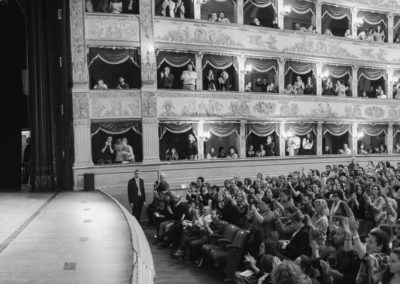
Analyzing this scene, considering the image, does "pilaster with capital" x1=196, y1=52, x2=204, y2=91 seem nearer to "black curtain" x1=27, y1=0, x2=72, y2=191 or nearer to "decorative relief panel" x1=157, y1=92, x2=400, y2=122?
"decorative relief panel" x1=157, y1=92, x2=400, y2=122

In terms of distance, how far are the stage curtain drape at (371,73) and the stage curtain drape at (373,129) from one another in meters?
2.36

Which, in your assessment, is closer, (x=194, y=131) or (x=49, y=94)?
(x=49, y=94)

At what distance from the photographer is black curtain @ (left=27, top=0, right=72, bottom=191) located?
1608 cm

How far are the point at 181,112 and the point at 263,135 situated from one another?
13.7ft

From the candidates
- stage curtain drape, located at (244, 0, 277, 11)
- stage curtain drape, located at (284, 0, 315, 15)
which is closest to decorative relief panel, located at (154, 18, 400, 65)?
stage curtain drape, located at (284, 0, 315, 15)

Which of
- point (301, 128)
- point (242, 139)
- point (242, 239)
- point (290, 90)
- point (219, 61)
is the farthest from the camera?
point (301, 128)

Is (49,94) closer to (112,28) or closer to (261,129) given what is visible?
(112,28)

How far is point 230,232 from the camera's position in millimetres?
8945

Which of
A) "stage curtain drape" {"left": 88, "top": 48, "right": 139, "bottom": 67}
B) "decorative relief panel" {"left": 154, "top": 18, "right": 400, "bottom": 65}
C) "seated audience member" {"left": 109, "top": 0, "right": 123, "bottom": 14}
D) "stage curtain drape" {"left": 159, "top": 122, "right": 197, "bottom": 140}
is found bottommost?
"stage curtain drape" {"left": 159, "top": 122, "right": 197, "bottom": 140}

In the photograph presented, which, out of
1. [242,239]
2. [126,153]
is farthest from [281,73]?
[242,239]

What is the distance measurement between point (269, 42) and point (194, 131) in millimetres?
5055

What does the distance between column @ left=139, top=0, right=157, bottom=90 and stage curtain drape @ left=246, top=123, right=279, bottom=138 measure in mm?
4757

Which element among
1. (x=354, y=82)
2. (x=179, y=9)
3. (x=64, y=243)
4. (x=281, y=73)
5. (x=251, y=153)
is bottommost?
(x=64, y=243)

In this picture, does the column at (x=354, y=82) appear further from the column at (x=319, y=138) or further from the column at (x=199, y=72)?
the column at (x=199, y=72)
